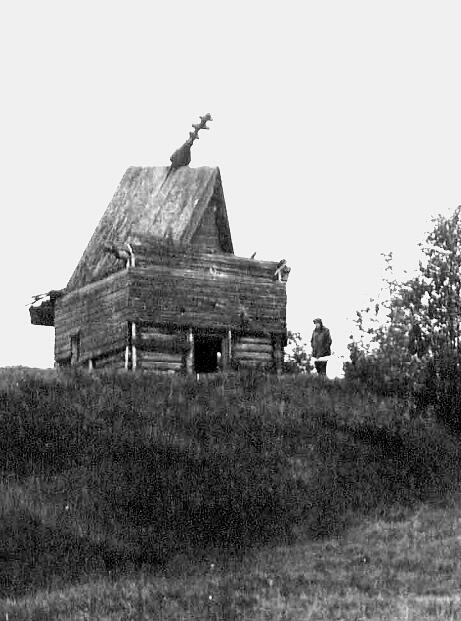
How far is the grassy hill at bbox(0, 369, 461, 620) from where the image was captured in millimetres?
18984

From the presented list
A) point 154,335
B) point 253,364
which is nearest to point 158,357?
point 154,335

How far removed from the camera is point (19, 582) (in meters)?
20.0

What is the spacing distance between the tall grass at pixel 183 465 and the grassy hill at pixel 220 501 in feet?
0.14

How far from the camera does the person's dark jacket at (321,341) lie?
125ft

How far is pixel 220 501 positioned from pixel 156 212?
17.9 meters

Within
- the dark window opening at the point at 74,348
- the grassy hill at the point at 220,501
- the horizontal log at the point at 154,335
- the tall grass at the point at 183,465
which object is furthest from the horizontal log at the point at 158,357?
the grassy hill at the point at 220,501

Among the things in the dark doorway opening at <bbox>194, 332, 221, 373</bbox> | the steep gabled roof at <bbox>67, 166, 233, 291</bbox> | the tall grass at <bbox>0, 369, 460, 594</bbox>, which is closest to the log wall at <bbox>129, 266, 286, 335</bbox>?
the steep gabled roof at <bbox>67, 166, 233, 291</bbox>

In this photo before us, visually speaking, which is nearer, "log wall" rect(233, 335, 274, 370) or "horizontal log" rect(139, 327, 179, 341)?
"horizontal log" rect(139, 327, 179, 341)

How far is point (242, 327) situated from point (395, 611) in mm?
22100

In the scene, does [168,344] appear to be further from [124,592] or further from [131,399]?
[124,592]

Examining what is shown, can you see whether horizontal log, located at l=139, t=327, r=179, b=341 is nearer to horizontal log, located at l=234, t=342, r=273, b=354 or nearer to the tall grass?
horizontal log, located at l=234, t=342, r=273, b=354

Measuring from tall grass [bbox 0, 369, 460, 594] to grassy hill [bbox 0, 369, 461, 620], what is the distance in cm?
4

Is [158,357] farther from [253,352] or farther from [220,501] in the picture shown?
[220,501]

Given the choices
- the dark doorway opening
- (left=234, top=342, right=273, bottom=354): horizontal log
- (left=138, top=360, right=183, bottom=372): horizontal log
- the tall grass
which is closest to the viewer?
the tall grass
